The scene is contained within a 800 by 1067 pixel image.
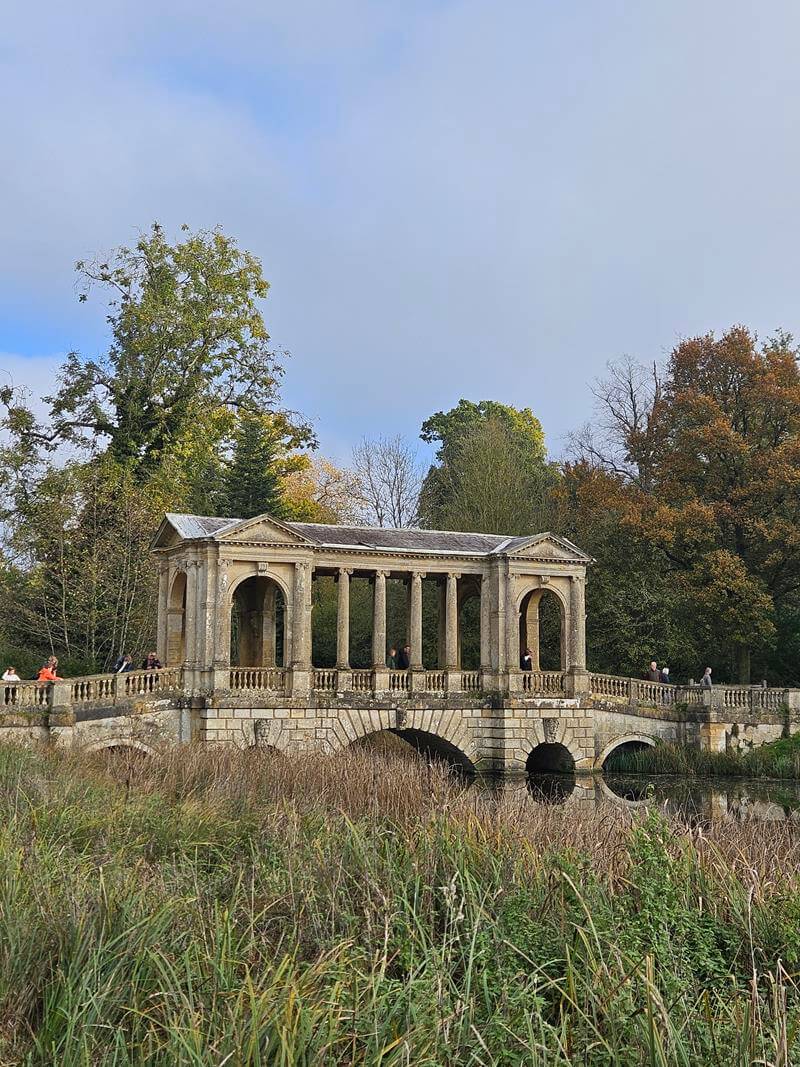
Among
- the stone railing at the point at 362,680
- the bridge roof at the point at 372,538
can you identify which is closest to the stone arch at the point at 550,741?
the stone railing at the point at 362,680

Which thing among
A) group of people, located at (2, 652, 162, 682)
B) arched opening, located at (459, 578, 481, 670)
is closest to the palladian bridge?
group of people, located at (2, 652, 162, 682)

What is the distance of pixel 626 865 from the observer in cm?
959

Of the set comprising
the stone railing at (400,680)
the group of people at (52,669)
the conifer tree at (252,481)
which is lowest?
the stone railing at (400,680)

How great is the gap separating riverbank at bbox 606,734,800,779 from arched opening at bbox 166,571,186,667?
45.2ft

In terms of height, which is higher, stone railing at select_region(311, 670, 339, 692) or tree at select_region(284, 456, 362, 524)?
tree at select_region(284, 456, 362, 524)

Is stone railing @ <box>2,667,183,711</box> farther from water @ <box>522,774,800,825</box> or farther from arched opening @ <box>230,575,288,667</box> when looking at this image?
water @ <box>522,774,800,825</box>

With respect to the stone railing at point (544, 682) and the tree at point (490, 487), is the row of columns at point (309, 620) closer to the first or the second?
the stone railing at point (544, 682)

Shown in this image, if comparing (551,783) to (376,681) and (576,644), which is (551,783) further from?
(376,681)

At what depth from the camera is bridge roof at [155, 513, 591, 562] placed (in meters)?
29.4

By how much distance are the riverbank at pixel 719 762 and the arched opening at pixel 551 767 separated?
177 cm

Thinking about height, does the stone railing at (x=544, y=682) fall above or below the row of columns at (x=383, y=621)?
below

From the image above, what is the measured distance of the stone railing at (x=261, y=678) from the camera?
29.4m

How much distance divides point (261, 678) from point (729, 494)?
18056 mm

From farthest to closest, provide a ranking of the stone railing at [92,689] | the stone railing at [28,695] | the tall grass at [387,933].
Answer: the stone railing at [92,689] → the stone railing at [28,695] → the tall grass at [387,933]
